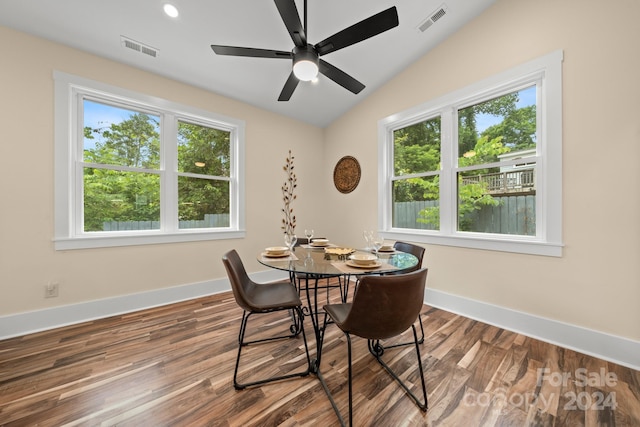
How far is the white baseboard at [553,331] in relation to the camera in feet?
5.81

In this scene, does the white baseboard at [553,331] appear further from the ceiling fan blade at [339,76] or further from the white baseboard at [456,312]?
the ceiling fan blade at [339,76]

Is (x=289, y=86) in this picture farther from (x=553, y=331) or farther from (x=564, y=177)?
(x=553, y=331)

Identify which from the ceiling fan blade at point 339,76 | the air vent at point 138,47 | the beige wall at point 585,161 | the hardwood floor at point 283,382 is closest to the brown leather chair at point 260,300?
the hardwood floor at point 283,382

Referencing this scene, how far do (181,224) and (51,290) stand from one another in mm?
1281

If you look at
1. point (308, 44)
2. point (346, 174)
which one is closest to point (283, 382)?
point (308, 44)

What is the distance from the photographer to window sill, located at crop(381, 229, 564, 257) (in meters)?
2.10

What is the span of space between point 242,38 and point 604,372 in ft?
13.5

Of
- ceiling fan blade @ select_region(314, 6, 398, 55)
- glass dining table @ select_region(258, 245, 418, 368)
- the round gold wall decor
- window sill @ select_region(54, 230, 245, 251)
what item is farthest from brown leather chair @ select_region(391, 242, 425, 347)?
Answer: window sill @ select_region(54, 230, 245, 251)

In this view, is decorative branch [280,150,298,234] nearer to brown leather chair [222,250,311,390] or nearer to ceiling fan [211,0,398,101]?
brown leather chair [222,250,311,390]

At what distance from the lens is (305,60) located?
1.78 metres

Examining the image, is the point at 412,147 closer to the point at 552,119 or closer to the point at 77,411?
the point at 552,119

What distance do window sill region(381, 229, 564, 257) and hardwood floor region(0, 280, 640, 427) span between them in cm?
79

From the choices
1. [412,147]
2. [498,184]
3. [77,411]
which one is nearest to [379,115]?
[412,147]

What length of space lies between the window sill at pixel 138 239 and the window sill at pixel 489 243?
2.42 meters
